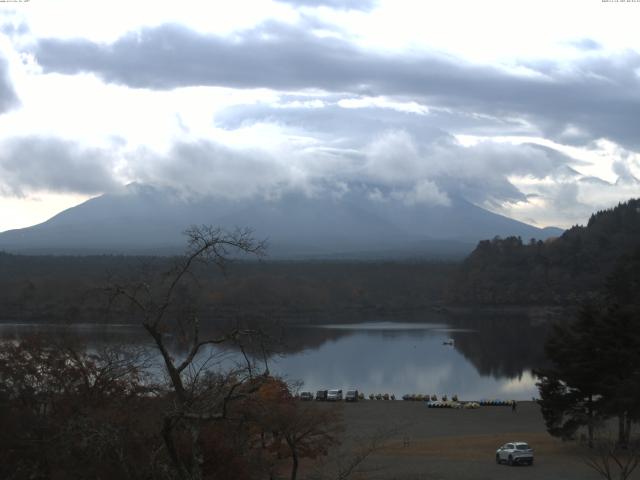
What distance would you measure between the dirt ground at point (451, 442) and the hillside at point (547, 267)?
54021mm

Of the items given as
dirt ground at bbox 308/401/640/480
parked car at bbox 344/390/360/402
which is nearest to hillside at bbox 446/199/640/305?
parked car at bbox 344/390/360/402

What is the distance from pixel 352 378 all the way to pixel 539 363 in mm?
9313

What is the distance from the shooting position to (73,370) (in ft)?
36.3

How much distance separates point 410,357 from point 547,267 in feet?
157

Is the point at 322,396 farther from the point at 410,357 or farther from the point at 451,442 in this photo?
the point at 410,357

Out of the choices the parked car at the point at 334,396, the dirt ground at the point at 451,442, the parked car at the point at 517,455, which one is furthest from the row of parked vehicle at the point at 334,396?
the parked car at the point at 517,455

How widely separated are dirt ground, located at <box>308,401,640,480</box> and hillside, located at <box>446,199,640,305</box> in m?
54.0

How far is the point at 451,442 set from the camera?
1969 centimetres

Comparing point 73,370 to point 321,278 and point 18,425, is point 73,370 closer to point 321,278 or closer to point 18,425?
point 18,425

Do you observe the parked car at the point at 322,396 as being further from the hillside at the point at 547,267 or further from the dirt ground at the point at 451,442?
the hillside at the point at 547,267

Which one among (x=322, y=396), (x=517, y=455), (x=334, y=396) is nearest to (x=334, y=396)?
(x=334, y=396)

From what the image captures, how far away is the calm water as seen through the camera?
108 feet

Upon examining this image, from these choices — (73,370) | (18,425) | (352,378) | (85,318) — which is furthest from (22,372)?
(85,318)

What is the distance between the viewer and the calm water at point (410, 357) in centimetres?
3278
